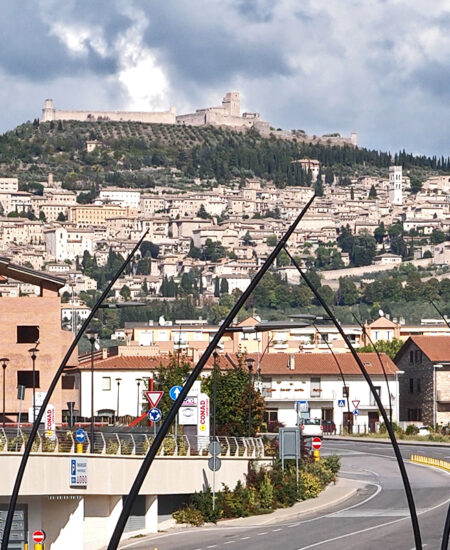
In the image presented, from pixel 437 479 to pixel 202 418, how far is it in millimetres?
11506

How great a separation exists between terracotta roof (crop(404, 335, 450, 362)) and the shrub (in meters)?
63.0

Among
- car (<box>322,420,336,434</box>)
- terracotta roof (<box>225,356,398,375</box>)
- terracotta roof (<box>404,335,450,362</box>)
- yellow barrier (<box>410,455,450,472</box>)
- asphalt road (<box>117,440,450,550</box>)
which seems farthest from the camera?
terracotta roof (<box>225,356,398,375</box>)

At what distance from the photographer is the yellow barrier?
67637 mm

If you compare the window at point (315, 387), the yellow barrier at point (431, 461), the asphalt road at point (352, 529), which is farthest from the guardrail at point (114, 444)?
the window at point (315, 387)

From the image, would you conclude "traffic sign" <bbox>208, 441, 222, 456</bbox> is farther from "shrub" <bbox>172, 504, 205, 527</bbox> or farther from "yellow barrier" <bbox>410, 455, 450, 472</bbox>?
"yellow barrier" <bbox>410, 455, 450, 472</bbox>

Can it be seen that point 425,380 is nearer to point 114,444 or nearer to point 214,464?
point 214,464

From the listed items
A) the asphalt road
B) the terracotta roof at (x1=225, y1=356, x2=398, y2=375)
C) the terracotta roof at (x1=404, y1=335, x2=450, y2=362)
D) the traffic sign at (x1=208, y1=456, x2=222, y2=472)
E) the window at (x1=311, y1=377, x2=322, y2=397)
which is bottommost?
the asphalt road

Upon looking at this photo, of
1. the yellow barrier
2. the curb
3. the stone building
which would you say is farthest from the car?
the yellow barrier

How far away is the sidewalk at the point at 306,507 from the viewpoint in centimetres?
4778

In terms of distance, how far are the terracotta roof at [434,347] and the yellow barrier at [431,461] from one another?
38.4 meters

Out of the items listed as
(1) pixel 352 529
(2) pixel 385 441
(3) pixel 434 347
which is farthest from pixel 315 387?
(1) pixel 352 529

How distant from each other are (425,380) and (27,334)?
140 feet

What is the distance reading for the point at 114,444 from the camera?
1801 inches

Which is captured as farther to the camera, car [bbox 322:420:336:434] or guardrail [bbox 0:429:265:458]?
car [bbox 322:420:336:434]
